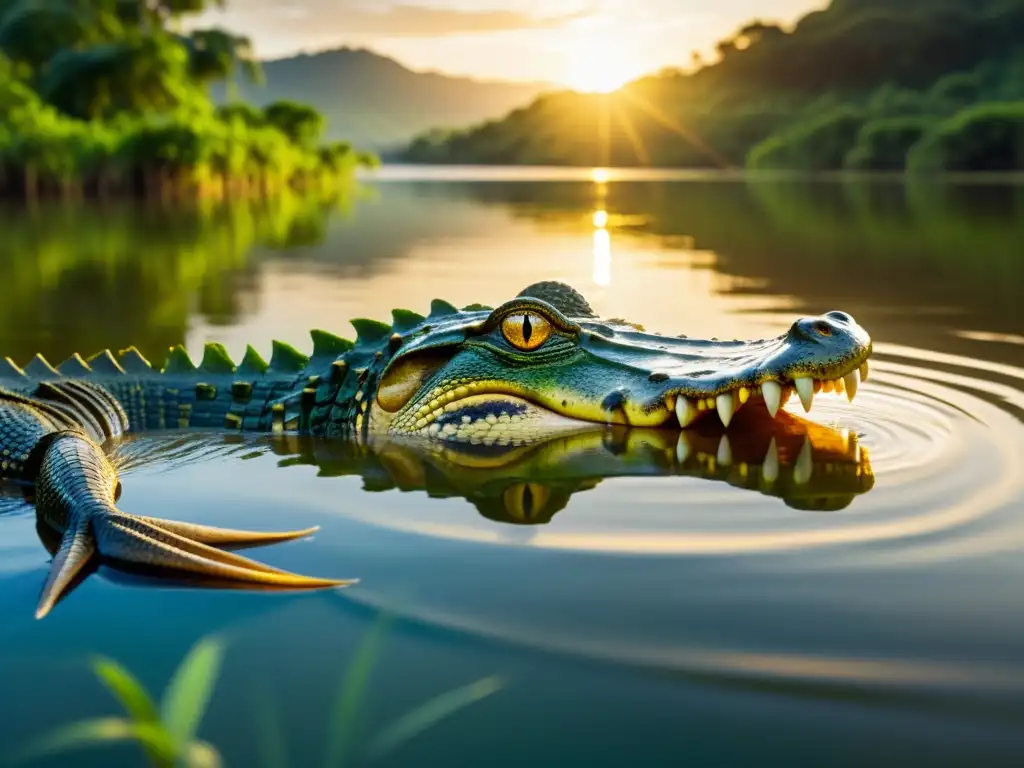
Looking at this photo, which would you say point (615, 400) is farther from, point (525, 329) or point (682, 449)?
point (525, 329)

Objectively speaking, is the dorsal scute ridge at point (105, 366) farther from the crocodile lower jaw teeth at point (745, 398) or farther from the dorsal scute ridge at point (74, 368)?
the crocodile lower jaw teeth at point (745, 398)

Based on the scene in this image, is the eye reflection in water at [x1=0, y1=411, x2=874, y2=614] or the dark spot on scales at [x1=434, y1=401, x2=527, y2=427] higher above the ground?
the dark spot on scales at [x1=434, y1=401, x2=527, y2=427]

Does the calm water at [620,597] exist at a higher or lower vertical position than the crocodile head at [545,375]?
lower

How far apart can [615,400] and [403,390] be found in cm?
89

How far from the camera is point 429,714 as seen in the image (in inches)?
82.0

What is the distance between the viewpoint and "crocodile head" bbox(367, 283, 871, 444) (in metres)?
4.27

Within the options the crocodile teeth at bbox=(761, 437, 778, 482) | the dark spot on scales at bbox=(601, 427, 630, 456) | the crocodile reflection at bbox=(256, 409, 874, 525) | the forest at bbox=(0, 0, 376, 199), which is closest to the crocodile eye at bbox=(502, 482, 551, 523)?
the crocodile reflection at bbox=(256, 409, 874, 525)

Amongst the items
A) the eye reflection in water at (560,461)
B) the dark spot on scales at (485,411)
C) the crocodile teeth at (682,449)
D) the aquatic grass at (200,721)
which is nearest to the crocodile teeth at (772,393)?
the eye reflection in water at (560,461)

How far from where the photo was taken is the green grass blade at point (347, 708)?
6.77ft

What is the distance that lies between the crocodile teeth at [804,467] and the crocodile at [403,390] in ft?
0.75

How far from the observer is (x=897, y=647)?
2639mm

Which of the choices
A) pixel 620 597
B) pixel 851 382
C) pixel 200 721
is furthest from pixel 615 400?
pixel 200 721

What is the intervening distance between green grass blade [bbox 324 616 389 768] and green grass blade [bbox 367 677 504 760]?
57 mm

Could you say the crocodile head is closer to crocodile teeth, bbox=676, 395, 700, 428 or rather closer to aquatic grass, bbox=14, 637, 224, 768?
crocodile teeth, bbox=676, 395, 700, 428
